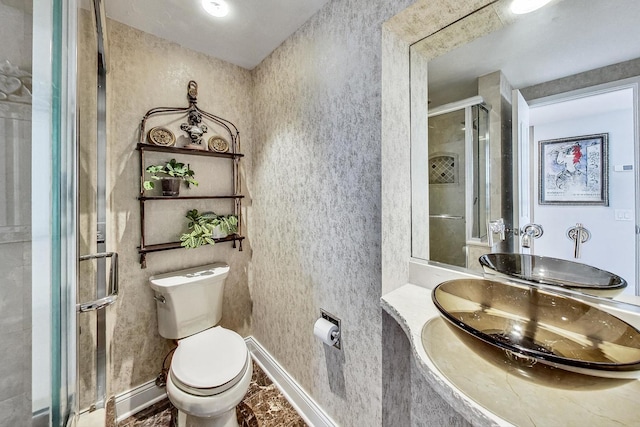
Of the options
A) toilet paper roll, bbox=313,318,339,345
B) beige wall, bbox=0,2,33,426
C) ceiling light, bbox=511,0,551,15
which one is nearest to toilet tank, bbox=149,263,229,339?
toilet paper roll, bbox=313,318,339,345

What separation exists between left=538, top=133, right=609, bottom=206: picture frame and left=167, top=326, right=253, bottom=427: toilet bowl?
157 cm

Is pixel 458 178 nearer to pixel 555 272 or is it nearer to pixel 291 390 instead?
pixel 555 272

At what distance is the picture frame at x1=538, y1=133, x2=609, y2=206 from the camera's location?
77 centimetres

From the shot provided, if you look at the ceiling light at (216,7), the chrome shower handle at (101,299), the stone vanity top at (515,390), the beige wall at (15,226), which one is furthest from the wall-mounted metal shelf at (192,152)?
the stone vanity top at (515,390)

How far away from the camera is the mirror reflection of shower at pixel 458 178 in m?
1.08

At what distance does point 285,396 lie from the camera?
5.34 feet

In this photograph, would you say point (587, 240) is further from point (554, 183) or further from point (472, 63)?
point (472, 63)

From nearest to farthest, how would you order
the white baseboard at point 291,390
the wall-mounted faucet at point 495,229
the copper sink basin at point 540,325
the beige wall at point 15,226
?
the beige wall at point 15,226 → the copper sink basin at point 540,325 → the wall-mounted faucet at point 495,229 → the white baseboard at point 291,390

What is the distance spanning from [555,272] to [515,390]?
55 cm

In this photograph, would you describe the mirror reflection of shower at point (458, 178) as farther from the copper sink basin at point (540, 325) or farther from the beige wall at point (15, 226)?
the beige wall at point (15, 226)

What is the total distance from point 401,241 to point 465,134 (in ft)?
1.96

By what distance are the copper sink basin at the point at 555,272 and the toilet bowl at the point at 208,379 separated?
50.9 inches

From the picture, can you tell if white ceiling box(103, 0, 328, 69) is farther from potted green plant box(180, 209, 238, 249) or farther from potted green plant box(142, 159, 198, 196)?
potted green plant box(180, 209, 238, 249)

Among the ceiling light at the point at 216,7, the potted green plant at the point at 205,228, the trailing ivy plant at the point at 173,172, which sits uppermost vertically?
the ceiling light at the point at 216,7
